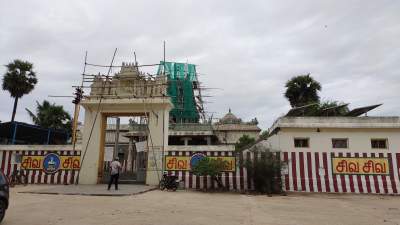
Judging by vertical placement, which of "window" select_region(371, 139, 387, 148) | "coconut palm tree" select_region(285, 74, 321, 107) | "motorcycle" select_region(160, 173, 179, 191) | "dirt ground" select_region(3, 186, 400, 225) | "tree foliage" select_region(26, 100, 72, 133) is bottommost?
"dirt ground" select_region(3, 186, 400, 225)

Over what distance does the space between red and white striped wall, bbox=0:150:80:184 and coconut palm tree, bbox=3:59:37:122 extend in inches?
426

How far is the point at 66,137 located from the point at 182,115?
17.5 metres

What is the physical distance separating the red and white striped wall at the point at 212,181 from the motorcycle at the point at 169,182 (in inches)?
53.3

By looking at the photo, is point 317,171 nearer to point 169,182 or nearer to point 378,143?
point 378,143

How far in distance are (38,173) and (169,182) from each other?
7579 mm

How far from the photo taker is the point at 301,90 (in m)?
34.2

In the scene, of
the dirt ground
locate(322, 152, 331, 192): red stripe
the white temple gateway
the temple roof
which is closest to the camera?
the dirt ground

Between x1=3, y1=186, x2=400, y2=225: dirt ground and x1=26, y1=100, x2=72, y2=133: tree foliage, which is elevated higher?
x1=26, y1=100, x2=72, y2=133: tree foliage

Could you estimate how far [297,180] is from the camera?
16297 mm

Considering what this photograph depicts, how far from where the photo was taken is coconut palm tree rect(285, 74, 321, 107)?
33781 mm

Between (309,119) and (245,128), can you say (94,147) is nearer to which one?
(309,119)

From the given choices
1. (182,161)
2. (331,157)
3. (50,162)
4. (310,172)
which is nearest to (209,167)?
(182,161)

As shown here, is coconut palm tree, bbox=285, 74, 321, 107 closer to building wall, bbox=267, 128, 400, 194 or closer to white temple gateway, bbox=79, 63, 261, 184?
building wall, bbox=267, 128, 400, 194

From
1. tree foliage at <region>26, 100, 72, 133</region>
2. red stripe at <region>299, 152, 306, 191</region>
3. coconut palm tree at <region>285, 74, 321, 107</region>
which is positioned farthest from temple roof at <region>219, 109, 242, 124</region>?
red stripe at <region>299, 152, 306, 191</region>
